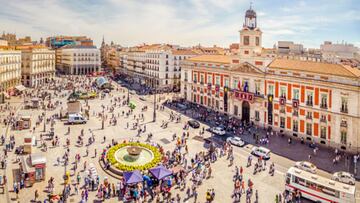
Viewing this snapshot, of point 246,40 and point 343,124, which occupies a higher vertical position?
point 246,40

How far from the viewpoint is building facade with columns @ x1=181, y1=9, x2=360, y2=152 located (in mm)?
39562

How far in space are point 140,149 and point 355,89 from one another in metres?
26.8

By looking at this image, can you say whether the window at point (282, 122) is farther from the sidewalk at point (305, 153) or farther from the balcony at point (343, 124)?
the balcony at point (343, 124)

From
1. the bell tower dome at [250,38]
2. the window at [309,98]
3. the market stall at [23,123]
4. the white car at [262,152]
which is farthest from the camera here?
the bell tower dome at [250,38]

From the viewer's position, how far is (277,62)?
51062mm

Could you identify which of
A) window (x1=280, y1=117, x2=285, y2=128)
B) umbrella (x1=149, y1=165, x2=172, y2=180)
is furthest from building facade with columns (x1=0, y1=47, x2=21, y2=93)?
Answer: window (x1=280, y1=117, x2=285, y2=128)

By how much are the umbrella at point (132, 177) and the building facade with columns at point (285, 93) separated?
2598 cm

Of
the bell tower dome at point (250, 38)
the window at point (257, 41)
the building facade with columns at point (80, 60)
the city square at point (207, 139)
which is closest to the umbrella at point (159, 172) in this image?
the city square at point (207, 139)

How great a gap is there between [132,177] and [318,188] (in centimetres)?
1618

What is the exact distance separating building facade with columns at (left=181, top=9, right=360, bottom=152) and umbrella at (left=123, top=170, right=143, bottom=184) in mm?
25980

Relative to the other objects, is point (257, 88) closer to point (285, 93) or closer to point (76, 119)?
point (285, 93)

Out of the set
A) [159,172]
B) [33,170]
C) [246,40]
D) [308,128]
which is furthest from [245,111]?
[33,170]

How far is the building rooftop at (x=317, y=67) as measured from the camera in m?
40.2

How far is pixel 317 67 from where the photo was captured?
147ft
